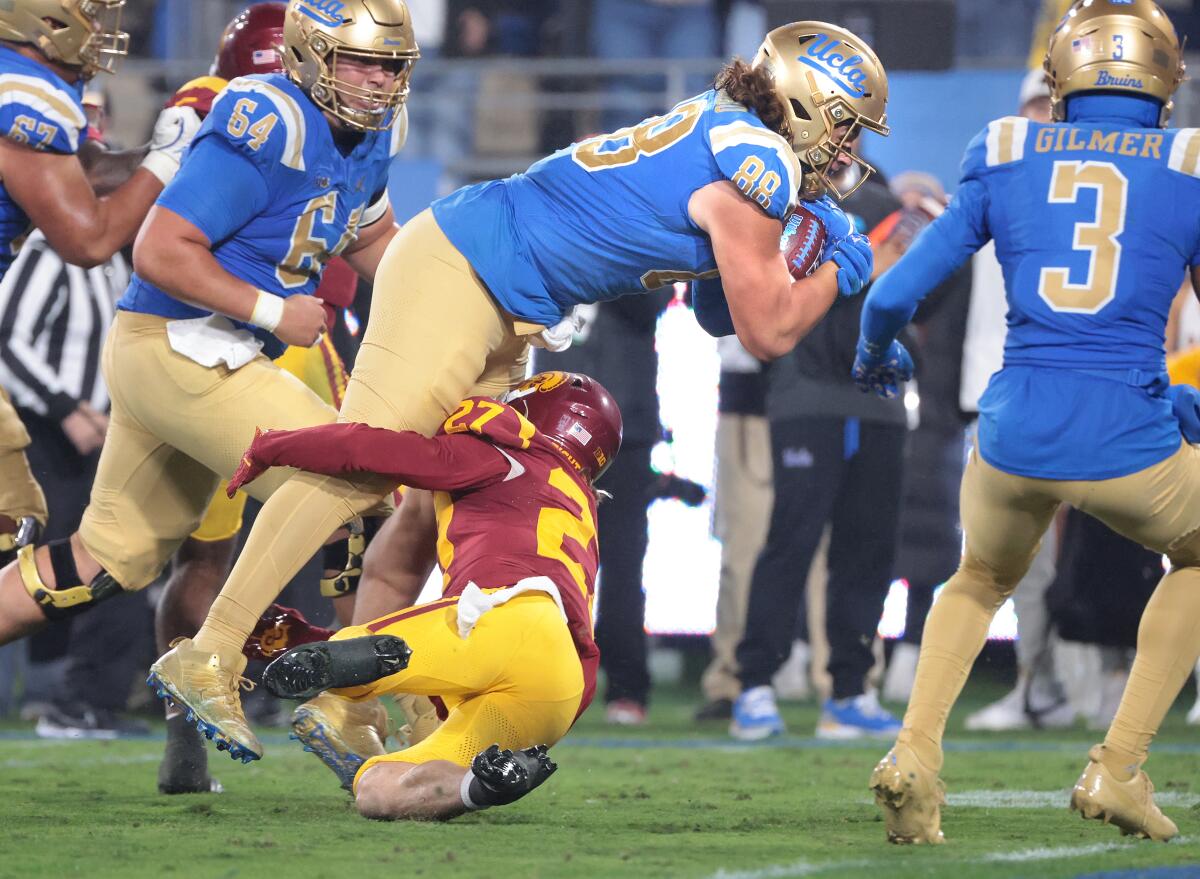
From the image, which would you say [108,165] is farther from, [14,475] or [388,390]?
[388,390]

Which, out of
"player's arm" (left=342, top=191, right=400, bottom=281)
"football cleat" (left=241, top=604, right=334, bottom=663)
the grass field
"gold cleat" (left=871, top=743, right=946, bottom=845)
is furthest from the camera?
"player's arm" (left=342, top=191, right=400, bottom=281)

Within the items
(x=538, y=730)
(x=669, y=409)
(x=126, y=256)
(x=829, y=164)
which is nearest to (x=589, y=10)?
(x=669, y=409)

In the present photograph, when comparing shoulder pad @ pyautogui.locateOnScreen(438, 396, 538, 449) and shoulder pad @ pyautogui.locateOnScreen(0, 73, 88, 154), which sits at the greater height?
shoulder pad @ pyautogui.locateOnScreen(0, 73, 88, 154)

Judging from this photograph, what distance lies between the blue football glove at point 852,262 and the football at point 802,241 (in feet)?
0.23

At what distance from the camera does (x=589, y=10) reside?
10.4 meters

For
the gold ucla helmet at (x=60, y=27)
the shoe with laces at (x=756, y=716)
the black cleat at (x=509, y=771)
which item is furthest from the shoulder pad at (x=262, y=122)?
the shoe with laces at (x=756, y=716)

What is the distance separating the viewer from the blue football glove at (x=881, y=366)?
425 cm

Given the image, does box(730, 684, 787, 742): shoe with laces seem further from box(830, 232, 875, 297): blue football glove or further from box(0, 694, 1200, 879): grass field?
box(830, 232, 875, 297): blue football glove

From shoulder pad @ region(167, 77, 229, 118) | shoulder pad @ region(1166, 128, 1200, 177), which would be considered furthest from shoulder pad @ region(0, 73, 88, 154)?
shoulder pad @ region(1166, 128, 1200, 177)

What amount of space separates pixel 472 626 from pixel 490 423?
47cm

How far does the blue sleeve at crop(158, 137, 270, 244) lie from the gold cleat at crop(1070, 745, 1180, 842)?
2.26 metres

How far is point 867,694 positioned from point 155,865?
3834 millimetres

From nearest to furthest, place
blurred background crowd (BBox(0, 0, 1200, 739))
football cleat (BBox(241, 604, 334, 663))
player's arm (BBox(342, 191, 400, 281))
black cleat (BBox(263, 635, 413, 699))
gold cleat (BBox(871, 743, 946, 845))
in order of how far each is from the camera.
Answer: black cleat (BBox(263, 635, 413, 699))
gold cleat (BBox(871, 743, 946, 845))
football cleat (BBox(241, 604, 334, 663))
player's arm (BBox(342, 191, 400, 281))
blurred background crowd (BBox(0, 0, 1200, 739))

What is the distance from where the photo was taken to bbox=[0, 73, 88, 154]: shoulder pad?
4.50 metres
